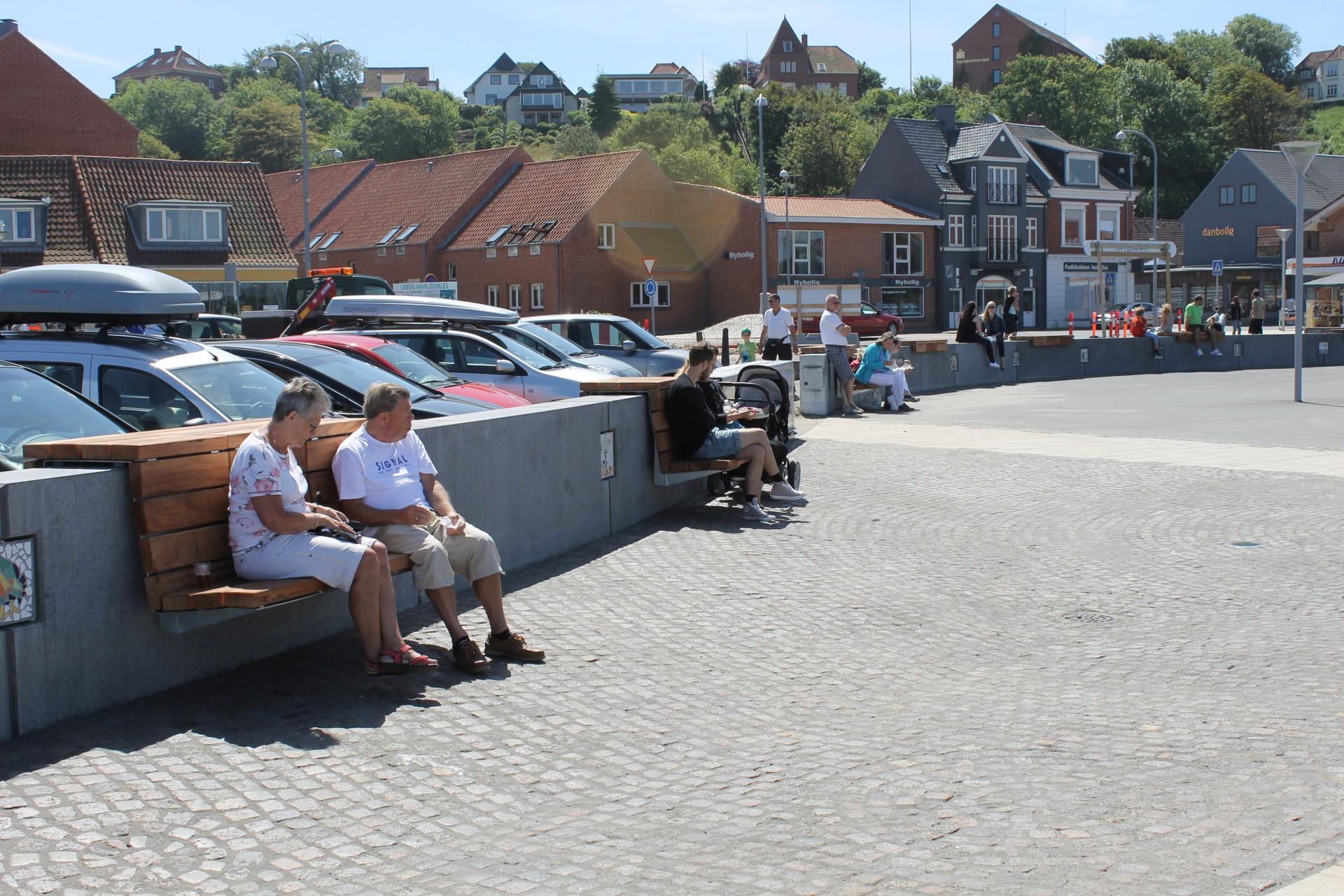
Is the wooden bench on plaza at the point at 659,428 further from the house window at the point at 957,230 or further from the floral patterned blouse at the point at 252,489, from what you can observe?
the house window at the point at 957,230

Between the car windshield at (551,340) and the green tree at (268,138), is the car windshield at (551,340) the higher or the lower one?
the lower one

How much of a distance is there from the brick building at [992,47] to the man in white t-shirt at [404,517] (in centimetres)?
15378

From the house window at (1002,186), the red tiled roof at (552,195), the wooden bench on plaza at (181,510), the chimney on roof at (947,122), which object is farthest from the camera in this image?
the chimney on roof at (947,122)

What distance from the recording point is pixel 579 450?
1034 centimetres

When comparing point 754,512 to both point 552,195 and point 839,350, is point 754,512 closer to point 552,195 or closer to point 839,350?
point 839,350

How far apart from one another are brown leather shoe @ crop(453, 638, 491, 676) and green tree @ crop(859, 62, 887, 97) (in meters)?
181

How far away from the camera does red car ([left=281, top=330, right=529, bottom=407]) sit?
557 inches

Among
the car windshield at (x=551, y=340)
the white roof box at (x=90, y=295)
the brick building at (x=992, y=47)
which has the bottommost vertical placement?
the car windshield at (x=551, y=340)

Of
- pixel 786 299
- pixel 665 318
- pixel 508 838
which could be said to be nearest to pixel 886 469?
pixel 508 838

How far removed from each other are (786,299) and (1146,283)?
134 feet

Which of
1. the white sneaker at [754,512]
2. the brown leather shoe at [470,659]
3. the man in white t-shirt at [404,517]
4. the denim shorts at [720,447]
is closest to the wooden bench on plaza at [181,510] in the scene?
the man in white t-shirt at [404,517]

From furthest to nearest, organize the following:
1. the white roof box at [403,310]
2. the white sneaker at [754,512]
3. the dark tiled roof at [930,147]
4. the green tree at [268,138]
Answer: the green tree at [268,138] < the dark tiled roof at [930,147] < the white roof box at [403,310] < the white sneaker at [754,512]

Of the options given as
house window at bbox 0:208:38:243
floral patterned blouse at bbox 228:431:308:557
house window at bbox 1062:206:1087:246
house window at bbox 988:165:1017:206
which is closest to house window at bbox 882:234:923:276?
house window at bbox 988:165:1017:206

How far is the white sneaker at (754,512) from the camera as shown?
36.7 ft
